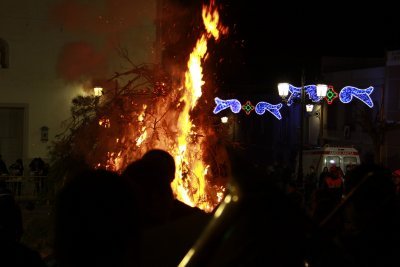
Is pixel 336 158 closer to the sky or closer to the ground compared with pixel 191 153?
closer to the ground

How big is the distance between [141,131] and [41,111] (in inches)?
482

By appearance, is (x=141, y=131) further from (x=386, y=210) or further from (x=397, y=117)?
(x=397, y=117)

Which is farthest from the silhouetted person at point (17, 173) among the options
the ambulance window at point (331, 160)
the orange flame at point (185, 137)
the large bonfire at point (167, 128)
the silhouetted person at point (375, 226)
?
the silhouetted person at point (375, 226)

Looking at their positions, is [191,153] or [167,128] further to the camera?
[191,153]

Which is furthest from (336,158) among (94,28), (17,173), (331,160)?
(17,173)

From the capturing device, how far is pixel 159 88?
301 inches

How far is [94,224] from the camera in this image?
2.13 metres

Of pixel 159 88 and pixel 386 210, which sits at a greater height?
pixel 159 88

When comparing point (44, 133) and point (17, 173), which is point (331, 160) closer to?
point (44, 133)

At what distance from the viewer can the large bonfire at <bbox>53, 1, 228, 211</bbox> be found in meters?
7.33

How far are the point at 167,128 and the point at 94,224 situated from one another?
5.48m

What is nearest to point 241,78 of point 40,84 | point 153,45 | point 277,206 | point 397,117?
point 397,117

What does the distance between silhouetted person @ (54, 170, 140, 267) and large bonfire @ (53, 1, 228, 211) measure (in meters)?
5.08

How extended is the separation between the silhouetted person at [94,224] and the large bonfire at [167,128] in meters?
5.08
